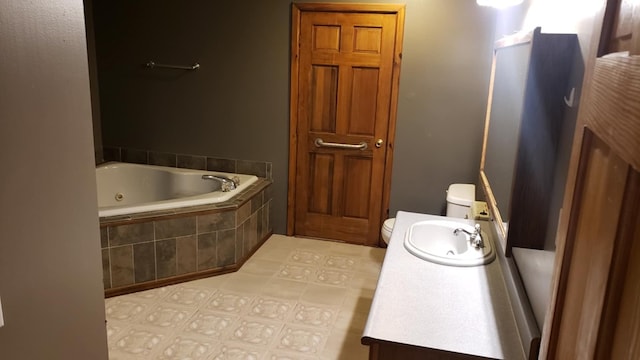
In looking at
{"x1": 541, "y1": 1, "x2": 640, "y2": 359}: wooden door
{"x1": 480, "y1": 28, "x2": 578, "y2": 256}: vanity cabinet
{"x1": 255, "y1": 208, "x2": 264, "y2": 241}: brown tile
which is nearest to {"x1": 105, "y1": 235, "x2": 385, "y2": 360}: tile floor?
{"x1": 255, "y1": 208, "x2": 264, "y2": 241}: brown tile

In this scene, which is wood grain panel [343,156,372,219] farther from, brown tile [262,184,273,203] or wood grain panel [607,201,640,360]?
wood grain panel [607,201,640,360]

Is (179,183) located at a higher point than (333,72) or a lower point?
lower

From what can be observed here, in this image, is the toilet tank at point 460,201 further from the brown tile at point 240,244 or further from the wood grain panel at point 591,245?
the wood grain panel at point 591,245

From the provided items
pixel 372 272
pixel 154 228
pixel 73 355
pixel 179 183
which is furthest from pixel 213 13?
pixel 73 355

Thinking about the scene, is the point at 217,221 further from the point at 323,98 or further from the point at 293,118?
the point at 323,98

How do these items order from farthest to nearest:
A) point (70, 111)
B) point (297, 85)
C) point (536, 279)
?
point (297, 85) → point (536, 279) → point (70, 111)

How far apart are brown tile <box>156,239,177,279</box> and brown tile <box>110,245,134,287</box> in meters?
0.17

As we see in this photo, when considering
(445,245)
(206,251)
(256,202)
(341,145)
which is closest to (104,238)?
(206,251)

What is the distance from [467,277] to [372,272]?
1712 millimetres

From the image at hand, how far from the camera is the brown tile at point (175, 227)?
10.2ft

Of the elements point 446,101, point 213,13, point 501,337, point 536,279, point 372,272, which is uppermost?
point 213,13

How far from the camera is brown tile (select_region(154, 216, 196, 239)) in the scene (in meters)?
3.10

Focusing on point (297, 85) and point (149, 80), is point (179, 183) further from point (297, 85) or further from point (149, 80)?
point (297, 85)

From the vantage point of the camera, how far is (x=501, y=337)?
144cm
